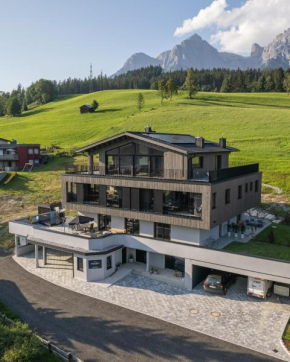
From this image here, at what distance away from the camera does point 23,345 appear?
16672 mm

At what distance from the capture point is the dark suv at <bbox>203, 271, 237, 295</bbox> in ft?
77.7

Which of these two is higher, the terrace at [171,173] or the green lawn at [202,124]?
the green lawn at [202,124]

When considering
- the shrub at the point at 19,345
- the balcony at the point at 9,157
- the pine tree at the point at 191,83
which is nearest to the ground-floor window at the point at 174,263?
the shrub at the point at 19,345

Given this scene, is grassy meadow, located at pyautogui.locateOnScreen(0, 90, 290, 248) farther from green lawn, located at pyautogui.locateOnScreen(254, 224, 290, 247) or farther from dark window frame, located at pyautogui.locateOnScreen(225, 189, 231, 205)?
dark window frame, located at pyautogui.locateOnScreen(225, 189, 231, 205)

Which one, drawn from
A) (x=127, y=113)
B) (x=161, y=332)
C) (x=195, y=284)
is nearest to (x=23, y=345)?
(x=161, y=332)

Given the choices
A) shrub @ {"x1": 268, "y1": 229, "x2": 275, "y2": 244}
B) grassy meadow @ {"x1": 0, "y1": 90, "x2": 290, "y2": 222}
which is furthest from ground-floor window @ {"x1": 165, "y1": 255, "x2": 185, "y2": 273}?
grassy meadow @ {"x1": 0, "y1": 90, "x2": 290, "y2": 222}

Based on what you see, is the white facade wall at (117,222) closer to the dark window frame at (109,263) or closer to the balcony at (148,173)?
the dark window frame at (109,263)

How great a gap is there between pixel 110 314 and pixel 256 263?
10.6 meters

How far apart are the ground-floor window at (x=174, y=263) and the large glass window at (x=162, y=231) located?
5.87 feet

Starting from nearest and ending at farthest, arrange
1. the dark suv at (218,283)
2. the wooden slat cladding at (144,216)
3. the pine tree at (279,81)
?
the dark suv at (218,283) < the wooden slat cladding at (144,216) < the pine tree at (279,81)

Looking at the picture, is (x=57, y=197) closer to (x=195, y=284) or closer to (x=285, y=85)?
(x=195, y=284)

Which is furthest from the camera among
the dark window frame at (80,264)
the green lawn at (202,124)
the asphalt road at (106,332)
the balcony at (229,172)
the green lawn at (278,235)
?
the green lawn at (202,124)

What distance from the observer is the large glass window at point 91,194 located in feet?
102

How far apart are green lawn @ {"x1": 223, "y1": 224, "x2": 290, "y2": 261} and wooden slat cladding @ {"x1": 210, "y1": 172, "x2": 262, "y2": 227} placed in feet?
8.27
